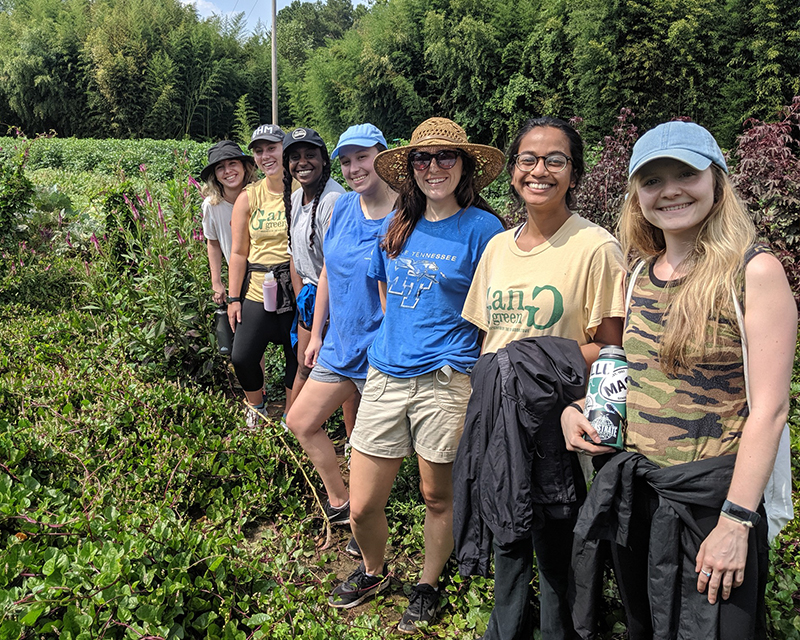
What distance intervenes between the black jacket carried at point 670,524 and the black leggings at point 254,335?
2383 millimetres

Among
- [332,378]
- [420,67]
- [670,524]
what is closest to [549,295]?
[670,524]

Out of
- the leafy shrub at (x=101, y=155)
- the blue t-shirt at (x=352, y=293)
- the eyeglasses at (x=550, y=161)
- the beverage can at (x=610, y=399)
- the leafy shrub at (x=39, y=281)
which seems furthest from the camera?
the leafy shrub at (x=101, y=155)

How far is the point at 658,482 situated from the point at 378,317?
4.68 ft

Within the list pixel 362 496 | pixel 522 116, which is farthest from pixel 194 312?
pixel 522 116

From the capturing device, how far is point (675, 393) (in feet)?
5.03

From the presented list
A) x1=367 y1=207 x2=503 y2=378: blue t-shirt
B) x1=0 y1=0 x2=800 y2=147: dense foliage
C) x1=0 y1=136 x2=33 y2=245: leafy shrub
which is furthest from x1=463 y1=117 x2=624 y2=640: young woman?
x1=0 y1=0 x2=800 y2=147: dense foliage

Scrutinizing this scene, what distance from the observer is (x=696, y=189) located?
151cm

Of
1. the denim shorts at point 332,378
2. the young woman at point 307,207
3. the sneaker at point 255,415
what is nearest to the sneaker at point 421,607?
the denim shorts at point 332,378

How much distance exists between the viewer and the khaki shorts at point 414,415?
2.21m

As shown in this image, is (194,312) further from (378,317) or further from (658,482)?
(658,482)

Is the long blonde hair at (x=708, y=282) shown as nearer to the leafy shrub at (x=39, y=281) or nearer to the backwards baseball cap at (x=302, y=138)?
the backwards baseball cap at (x=302, y=138)

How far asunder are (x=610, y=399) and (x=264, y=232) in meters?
2.51

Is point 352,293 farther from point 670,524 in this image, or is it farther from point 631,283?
point 670,524

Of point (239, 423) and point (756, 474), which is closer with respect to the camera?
point (756, 474)
